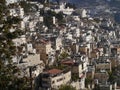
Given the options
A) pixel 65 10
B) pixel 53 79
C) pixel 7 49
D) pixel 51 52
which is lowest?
pixel 65 10

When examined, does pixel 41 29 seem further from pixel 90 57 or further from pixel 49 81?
pixel 49 81

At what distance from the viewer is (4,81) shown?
44.4ft

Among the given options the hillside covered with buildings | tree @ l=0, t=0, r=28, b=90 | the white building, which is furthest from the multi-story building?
the white building

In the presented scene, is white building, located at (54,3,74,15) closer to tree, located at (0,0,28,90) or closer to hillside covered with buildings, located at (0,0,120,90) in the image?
hillside covered with buildings, located at (0,0,120,90)

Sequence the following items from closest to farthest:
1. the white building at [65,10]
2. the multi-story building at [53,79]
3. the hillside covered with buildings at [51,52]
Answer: the hillside covered with buildings at [51,52] → the multi-story building at [53,79] → the white building at [65,10]

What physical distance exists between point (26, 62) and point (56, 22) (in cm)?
3365

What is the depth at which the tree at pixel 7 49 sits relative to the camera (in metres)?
13.4

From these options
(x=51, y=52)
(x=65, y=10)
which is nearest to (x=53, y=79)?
(x=51, y=52)

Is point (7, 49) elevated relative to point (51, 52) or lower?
elevated

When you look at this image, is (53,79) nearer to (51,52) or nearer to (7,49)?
(51,52)

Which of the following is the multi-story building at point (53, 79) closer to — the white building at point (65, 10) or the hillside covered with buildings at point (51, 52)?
the hillside covered with buildings at point (51, 52)

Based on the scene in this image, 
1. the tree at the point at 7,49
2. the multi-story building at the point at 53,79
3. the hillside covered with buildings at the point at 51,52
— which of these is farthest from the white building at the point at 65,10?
the tree at the point at 7,49

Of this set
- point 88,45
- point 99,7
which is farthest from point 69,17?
point 99,7

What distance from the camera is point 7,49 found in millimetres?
13383
